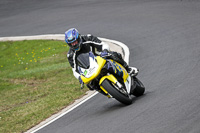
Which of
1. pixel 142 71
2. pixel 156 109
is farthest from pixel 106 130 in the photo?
pixel 142 71

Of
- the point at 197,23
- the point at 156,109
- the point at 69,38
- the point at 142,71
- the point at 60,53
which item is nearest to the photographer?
the point at 156,109

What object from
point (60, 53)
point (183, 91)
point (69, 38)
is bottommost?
point (60, 53)

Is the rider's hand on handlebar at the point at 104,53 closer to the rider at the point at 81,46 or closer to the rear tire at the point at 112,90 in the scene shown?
the rider at the point at 81,46

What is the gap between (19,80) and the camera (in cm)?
1524

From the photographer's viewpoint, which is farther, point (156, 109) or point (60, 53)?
point (60, 53)

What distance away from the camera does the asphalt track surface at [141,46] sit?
7.46 m

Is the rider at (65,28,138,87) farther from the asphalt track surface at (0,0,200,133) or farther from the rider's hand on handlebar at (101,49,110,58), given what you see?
the asphalt track surface at (0,0,200,133)

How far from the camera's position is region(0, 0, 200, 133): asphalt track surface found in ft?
24.5

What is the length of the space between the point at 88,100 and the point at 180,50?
13.5 ft

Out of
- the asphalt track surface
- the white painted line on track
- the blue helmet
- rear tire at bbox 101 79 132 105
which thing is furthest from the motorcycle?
the white painted line on track

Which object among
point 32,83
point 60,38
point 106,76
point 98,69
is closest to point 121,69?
point 106,76

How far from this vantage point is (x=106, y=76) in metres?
8.49

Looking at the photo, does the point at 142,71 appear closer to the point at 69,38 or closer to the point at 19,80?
the point at 69,38

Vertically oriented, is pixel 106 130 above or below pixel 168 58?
above
